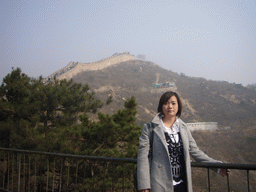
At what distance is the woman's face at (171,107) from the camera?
1.60 metres

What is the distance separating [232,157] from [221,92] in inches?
1056

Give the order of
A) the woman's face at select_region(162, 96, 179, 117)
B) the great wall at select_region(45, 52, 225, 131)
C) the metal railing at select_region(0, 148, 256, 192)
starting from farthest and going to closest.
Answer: the great wall at select_region(45, 52, 225, 131) < the metal railing at select_region(0, 148, 256, 192) < the woman's face at select_region(162, 96, 179, 117)

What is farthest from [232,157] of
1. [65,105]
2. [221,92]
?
[221,92]

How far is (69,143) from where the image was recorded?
820 cm

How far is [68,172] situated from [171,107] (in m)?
1.55

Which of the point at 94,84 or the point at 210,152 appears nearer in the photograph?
the point at 210,152

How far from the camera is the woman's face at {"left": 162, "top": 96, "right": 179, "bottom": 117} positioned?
1600 millimetres

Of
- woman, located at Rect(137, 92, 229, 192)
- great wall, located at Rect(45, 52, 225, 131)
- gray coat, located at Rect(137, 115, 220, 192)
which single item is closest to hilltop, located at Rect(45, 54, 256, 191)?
great wall, located at Rect(45, 52, 225, 131)

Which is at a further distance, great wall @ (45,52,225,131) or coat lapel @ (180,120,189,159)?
great wall @ (45,52,225,131)

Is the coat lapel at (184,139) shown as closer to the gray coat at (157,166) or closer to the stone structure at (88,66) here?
the gray coat at (157,166)

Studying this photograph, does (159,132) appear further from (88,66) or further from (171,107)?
(88,66)

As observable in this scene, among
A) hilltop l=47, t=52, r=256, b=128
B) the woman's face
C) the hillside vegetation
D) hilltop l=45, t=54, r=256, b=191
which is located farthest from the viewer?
hilltop l=47, t=52, r=256, b=128

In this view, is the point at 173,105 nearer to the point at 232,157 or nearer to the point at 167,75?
the point at 232,157

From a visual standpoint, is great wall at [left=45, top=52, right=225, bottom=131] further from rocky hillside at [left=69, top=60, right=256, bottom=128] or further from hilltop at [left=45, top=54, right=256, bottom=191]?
rocky hillside at [left=69, top=60, right=256, bottom=128]
